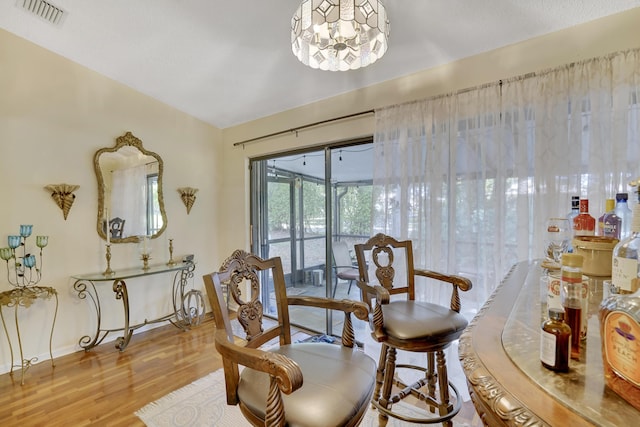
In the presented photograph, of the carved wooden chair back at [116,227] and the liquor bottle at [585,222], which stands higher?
the liquor bottle at [585,222]

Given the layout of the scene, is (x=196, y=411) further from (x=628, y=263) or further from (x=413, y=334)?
(x=628, y=263)

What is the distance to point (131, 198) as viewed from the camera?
3.31 meters

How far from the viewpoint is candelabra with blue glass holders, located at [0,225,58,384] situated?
238 centimetres

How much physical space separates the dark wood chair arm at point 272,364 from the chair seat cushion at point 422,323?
717 millimetres

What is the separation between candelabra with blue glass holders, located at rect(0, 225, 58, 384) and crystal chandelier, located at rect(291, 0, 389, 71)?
269 centimetres

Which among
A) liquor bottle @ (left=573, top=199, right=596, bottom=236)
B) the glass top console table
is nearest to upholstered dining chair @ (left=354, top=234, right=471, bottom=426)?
liquor bottle @ (left=573, top=199, right=596, bottom=236)

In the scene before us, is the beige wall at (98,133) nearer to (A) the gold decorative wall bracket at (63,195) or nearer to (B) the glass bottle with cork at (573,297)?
(A) the gold decorative wall bracket at (63,195)

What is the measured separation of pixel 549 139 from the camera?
1.83 meters

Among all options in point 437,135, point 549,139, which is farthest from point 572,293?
point 437,135

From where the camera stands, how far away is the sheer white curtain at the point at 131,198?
10.5 feet

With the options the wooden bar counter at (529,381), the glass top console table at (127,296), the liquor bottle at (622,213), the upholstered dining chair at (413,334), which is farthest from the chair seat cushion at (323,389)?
the glass top console table at (127,296)

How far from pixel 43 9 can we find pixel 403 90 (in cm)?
278

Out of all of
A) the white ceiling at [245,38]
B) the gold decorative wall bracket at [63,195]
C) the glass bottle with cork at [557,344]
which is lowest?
the glass bottle with cork at [557,344]

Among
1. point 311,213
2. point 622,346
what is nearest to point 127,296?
point 311,213
